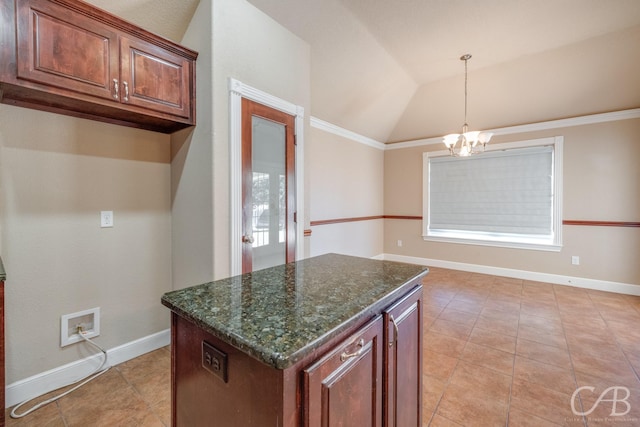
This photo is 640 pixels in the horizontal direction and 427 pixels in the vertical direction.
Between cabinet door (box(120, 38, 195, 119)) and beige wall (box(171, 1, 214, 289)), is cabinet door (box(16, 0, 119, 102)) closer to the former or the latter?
cabinet door (box(120, 38, 195, 119))

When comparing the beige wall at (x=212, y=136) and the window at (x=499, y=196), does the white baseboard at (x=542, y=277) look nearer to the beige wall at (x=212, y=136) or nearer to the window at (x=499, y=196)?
the window at (x=499, y=196)

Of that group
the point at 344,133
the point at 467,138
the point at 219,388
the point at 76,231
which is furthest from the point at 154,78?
the point at 344,133

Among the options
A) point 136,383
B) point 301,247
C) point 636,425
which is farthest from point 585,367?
point 136,383

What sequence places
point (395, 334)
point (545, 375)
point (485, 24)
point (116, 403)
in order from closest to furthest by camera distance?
point (395, 334), point (116, 403), point (545, 375), point (485, 24)

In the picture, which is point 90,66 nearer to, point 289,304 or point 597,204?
point 289,304

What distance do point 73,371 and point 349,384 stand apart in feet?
7.00

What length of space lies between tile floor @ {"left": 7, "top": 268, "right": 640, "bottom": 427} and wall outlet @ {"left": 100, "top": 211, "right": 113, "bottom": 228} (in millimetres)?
1058

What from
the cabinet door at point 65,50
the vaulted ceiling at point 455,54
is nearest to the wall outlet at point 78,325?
the cabinet door at point 65,50

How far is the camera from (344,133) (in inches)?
A: 175

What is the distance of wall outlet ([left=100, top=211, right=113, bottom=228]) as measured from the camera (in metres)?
2.00

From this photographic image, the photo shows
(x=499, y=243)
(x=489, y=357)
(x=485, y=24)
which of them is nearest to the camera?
(x=489, y=357)

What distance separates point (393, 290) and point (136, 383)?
193cm

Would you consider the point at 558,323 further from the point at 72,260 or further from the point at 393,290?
the point at 72,260

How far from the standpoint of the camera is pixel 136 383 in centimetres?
188
